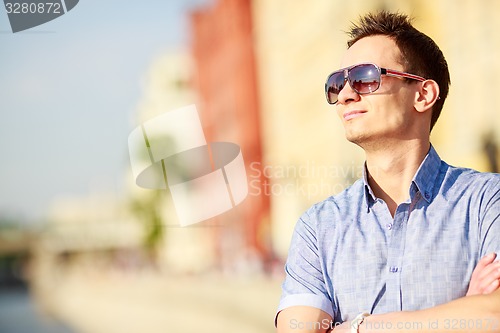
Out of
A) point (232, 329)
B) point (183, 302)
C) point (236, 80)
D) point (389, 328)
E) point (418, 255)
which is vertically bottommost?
point (183, 302)

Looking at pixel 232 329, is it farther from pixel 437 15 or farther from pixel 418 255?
pixel 418 255

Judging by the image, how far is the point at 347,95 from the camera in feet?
7.48

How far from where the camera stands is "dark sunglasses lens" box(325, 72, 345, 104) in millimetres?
2314

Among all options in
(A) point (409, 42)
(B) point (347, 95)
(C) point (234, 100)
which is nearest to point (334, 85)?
(B) point (347, 95)

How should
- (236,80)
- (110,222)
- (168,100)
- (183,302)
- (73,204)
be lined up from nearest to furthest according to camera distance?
(183,302)
(236,80)
(168,100)
(110,222)
(73,204)

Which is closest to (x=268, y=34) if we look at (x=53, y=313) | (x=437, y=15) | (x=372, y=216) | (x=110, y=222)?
(x=437, y=15)

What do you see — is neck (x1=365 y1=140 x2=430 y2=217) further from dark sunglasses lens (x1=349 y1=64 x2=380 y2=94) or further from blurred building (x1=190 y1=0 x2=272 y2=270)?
blurred building (x1=190 y1=0 x2=272 y2=270)

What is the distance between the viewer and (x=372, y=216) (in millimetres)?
2219

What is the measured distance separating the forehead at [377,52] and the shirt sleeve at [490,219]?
358 millimetres

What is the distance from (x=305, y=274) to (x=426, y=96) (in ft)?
1.66

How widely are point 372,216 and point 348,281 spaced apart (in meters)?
0.16

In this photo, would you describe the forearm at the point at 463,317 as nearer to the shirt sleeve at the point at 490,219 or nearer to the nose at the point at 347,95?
the shirt sleeve at the point at 490,219

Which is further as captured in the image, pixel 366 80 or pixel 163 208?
pixel 163 208

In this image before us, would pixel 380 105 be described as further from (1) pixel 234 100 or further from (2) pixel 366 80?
(1) pixel 234 100
